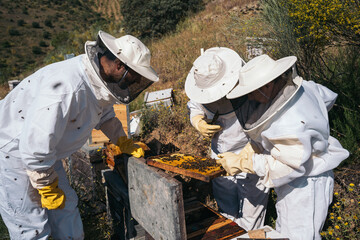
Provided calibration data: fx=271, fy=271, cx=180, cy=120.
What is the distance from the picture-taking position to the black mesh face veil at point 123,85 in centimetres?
258

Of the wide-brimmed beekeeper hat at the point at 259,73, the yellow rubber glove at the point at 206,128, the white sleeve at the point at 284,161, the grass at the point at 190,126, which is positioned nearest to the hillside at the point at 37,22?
the grass at the point at 190,126

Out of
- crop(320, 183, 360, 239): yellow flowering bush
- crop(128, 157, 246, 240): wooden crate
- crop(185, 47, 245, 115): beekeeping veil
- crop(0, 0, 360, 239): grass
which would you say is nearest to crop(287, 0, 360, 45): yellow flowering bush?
crop(0, 0, 360, 239): grass

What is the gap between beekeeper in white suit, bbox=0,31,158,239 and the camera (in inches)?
92.4

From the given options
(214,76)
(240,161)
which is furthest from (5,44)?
(240,161)

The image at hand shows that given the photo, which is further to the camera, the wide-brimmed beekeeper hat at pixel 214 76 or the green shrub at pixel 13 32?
the green shrub at pixel 13 32

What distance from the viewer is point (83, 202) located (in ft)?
13.4

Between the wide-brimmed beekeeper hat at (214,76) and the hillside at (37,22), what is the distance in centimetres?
3329

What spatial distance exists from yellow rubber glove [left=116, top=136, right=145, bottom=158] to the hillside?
33.0 m

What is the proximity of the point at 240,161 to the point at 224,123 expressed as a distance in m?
0.93

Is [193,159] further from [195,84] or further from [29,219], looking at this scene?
[29,219]

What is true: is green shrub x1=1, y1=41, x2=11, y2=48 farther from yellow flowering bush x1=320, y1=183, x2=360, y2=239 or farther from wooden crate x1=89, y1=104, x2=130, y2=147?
yellow flowering bush x1=320, y1=183, x2=360, y2=239

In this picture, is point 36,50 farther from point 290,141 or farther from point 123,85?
point 290,141

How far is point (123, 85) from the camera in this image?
265 centimetres

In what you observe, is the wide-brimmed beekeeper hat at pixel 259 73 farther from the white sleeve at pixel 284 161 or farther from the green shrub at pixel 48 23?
the green shrub at pixel 48 23
